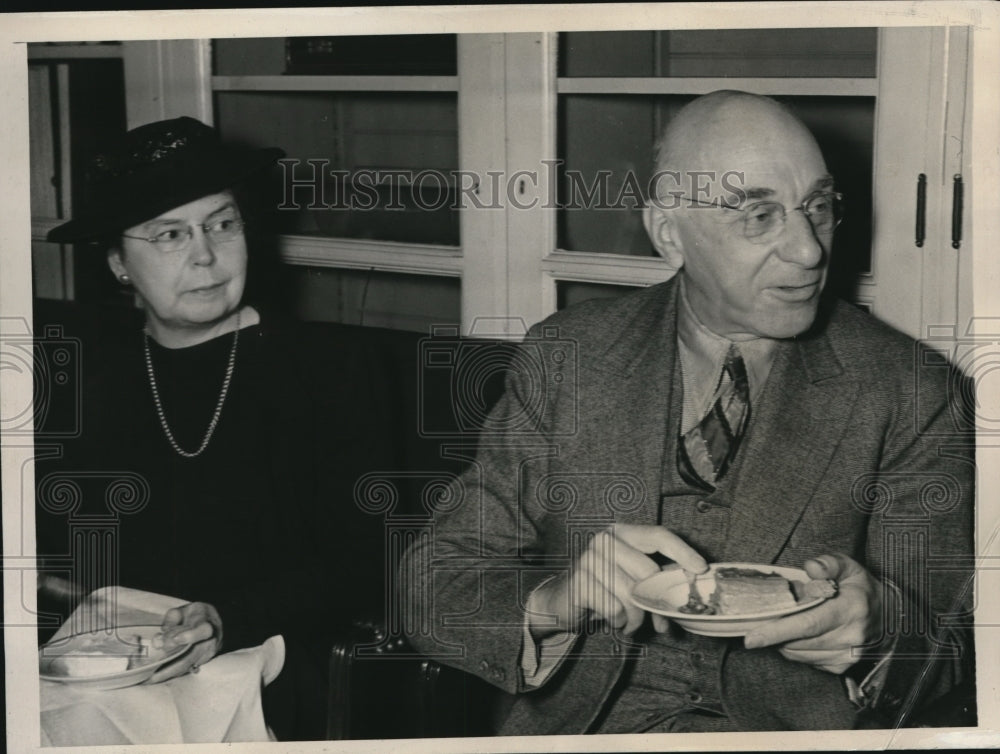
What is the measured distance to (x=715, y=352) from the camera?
1.58 meters

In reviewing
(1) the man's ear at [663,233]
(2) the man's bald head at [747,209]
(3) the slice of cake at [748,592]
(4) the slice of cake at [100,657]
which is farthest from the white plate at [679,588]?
(4) the slice of cake at [100,657]

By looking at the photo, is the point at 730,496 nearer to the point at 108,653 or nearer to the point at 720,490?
the point at 720,490

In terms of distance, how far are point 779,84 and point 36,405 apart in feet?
3.67

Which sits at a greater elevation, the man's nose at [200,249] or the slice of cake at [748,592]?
the man's nose at [200,249]

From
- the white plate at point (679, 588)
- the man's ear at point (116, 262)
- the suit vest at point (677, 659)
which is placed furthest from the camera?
the man's ear at point (116, 262)

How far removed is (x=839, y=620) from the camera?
1.50 metres

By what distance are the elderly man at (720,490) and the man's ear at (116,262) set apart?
1.84ft

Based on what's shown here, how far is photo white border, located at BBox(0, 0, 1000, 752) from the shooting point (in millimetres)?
1570

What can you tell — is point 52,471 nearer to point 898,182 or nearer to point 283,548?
point 283,548

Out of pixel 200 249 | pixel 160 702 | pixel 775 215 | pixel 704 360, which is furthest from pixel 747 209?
pixel 160 702

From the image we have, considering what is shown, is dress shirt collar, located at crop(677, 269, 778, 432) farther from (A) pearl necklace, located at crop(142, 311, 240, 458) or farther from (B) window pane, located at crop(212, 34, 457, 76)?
(A) pearl necklace, located at crop(142, 311, 240, 458)

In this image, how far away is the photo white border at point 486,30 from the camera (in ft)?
5.15

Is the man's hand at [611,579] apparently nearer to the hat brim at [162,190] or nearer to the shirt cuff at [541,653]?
the shirt cuff at [541,653]

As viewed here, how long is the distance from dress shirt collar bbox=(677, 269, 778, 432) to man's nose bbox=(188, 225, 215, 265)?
2.11 feet
